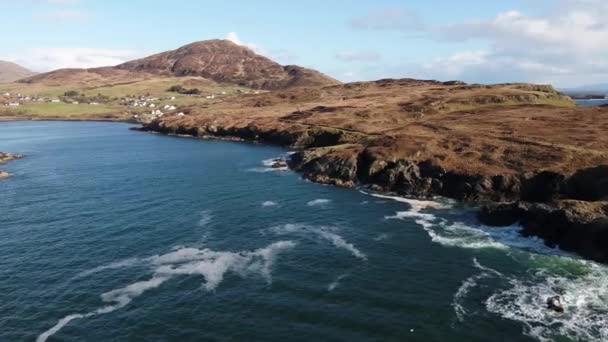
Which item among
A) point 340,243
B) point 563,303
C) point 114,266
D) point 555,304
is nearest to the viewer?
point 555,304

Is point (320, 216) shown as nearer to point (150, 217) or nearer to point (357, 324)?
point (150, 217)

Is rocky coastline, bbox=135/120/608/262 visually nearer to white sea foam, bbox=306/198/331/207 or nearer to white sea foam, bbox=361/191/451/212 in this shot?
white sea foam, bbox=361/191/451/212

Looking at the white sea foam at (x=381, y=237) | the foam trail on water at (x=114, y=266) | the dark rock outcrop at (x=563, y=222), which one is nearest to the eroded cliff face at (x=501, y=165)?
the dark rock outcrop at (x=563, y=222)

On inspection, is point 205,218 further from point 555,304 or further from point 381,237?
point 555,304

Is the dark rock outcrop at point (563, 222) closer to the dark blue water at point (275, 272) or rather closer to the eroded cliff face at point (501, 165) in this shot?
the eroded cliff face at point (501, 165)

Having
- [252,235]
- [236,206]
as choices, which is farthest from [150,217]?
[252,235]

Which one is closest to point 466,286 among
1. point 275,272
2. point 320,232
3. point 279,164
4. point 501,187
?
point 275,272
